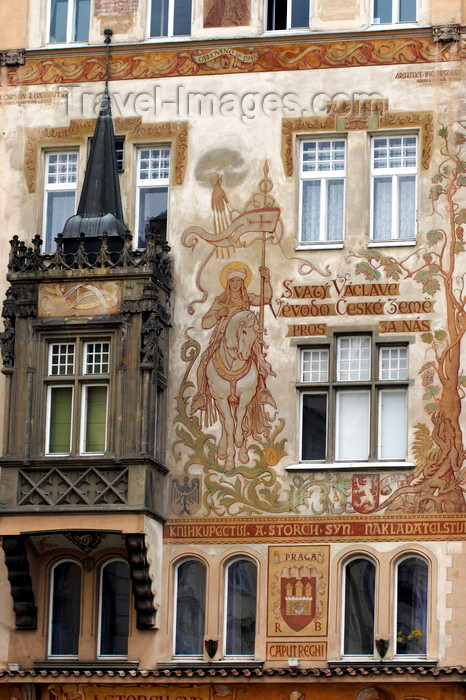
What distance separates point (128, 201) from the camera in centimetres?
4531

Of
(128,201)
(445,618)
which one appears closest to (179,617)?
(445,618)

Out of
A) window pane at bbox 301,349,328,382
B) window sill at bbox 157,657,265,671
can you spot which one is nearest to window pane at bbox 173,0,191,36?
window pane at bbox 301,349,328,382

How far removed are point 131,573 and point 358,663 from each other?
446cm

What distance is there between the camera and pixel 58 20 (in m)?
46.8

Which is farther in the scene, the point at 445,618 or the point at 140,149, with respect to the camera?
the point at 140,149

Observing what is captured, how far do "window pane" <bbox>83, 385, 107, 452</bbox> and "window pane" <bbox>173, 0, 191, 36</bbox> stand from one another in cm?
752

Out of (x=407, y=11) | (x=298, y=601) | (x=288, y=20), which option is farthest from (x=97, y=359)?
(x=407, y=11)

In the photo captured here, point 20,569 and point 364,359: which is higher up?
point 364,359

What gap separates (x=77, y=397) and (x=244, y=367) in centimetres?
317

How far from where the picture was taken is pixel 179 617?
43469 mm

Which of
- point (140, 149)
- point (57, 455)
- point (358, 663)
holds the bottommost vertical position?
point (358, 663)

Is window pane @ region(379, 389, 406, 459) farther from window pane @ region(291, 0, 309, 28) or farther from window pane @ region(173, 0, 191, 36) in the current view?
window pane @ region(173, 0, 191, 36)

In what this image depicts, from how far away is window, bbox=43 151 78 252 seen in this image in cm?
4578

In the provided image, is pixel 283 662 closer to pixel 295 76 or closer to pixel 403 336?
pixel 403 336
